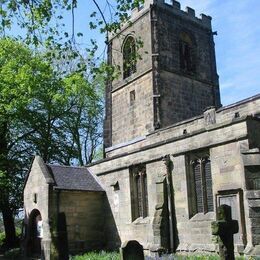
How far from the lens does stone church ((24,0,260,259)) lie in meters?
14.1

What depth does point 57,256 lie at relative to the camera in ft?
30.0

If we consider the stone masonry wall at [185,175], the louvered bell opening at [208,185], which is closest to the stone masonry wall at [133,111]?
the stone masonry wall at [185,175]

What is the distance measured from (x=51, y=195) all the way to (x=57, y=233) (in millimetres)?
9988

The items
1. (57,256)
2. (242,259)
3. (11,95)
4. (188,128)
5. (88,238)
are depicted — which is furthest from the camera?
(11,95)

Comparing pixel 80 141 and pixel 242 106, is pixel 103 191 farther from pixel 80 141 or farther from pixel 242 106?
pixel 80 141

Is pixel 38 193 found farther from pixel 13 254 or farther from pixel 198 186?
pixel 198 186

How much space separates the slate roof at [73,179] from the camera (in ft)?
65.6

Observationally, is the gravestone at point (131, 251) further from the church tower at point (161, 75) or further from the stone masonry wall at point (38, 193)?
the church tower at point (161, 75)

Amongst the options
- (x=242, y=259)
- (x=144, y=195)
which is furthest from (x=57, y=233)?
(x=144, y=195)

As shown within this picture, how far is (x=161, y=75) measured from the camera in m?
27.1

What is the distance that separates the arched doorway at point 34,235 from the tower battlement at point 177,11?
610 inches

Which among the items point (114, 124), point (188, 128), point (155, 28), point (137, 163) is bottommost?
point (137, 163)

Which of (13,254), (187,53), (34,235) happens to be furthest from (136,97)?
(13,254)

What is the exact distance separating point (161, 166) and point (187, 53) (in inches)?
572
